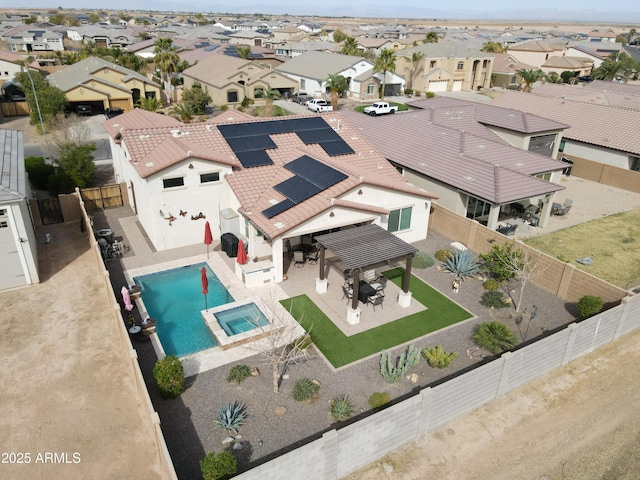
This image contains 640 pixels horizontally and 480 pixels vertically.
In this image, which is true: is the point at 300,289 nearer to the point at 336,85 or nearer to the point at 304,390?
the point at 304,390

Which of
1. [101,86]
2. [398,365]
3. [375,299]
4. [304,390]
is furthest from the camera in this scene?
[101,86]

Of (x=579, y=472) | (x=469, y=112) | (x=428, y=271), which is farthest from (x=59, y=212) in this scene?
(x=469, y=112)

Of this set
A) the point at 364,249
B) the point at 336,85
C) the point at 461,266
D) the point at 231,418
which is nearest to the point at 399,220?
the point at 461,266

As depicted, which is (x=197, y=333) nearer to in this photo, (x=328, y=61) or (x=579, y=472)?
(x=579, y=472)

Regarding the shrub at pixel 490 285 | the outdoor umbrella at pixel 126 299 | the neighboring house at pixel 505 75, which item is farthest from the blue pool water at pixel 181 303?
the neighboring house at pixel 505 75

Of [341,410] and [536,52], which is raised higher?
[536,52]

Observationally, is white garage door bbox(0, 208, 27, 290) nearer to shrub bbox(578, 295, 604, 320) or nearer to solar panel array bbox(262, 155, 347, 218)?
solar panel array bbox(262, 155, 347, 218)

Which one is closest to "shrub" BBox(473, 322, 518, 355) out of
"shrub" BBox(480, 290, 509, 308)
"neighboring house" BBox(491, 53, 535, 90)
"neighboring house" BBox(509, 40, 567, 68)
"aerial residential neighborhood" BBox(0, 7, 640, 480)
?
"aerial residential neighborhood" BBox(0, 7, 640, 480)
